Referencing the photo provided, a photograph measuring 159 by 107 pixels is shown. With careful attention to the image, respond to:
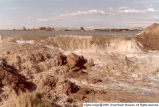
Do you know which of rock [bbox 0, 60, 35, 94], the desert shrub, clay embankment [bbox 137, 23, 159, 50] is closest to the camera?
the desert shrub

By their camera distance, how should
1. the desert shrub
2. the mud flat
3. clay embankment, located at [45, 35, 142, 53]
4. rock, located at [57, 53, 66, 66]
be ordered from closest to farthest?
the desert shrub → the mud flat → rock, located at [57, 53, 66, 66] → clay embankment, located at [45, 35, 142, 53]

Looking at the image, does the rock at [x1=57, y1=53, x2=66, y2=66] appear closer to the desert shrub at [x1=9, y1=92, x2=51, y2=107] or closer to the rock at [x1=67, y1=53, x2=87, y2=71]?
the rock at [x1=67, y1=53, x2=87, y2=71]

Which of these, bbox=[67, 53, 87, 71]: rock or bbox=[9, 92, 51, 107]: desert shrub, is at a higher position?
bbox=[67, 53, 87, 71]: rock

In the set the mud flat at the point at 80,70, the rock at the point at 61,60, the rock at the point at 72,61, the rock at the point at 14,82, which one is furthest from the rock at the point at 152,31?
the rock at the point at 14,82

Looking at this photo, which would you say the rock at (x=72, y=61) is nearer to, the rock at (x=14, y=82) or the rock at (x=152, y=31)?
the rock at (x=14, y=82)

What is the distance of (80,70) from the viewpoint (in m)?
18.3

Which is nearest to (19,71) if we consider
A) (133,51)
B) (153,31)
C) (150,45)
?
(133,51)

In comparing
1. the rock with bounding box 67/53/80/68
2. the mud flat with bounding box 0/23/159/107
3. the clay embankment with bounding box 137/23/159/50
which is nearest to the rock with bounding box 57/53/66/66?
the mud flat with bounding box 0/23/159/107

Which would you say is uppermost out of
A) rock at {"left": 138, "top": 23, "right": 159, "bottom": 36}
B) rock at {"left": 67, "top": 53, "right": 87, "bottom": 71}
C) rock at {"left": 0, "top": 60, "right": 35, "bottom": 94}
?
rock at {"left": 138, "top": 23, "right": 159, "bottom": 36}

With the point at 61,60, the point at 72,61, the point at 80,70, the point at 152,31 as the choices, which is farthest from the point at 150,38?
the point at 61,60

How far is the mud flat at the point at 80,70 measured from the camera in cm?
1405

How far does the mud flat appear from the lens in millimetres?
14047

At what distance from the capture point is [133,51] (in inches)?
855

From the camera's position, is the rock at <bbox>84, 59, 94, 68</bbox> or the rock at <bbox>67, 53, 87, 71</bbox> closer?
the rock at <bbox>67, 53, 87, 71</bbox>
